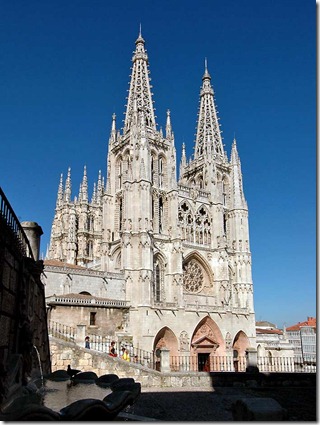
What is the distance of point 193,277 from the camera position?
36.8 m

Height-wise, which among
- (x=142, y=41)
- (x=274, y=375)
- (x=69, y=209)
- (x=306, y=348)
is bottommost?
(x=306, y=348)

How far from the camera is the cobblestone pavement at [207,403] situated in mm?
10403

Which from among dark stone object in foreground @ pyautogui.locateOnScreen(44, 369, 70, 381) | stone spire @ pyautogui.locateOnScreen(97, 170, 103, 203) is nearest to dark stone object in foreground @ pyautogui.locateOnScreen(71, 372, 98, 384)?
dark stone object in foreground @ pyautogui.locateOnScreen(44, 369, 70, 381)

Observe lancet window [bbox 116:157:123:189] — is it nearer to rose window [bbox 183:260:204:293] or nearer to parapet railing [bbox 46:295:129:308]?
rose window [bbox 183:260:204:293]

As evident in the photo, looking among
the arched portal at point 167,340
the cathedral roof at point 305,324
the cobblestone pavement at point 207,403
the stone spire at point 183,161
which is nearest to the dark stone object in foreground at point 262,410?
the cobblestone pavement at point 207,403

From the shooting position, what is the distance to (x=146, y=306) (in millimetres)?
29984

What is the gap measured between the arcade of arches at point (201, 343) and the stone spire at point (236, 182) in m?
12.0

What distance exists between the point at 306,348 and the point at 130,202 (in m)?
19.2

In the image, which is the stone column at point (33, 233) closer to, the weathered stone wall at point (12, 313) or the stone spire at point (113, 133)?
the weathered stone wall at point (12, 313)

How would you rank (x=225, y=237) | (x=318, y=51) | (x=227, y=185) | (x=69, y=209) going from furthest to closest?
1. (x=69, y=209)
2. (x=227, y=185)
3. (x=225, y=237)
4. (x=318, y=51)

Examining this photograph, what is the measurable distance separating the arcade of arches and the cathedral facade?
8 centimetres

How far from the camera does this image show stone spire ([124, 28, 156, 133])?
123ft

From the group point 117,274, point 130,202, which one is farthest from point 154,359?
point 130,202

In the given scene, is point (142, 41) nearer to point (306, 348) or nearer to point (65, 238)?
point (65, 238)
